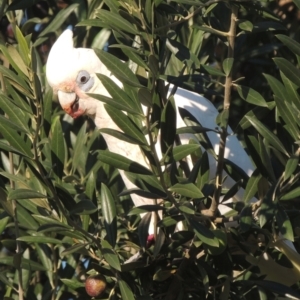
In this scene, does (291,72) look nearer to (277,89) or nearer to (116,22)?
(277,89)

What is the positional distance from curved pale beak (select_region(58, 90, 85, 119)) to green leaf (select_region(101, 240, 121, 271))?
0.84m

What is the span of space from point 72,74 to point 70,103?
0.09 metres

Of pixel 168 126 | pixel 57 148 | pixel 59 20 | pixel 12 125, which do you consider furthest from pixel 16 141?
pixel 59 20

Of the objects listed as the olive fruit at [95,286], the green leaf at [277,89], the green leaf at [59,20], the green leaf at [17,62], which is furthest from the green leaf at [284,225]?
the green leaf at [59,20]

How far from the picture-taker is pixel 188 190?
5.69ft

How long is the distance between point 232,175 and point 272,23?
35 cm

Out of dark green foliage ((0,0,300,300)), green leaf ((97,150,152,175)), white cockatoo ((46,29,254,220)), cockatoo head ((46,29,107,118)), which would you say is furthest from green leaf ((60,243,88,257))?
cockatoo head ((46,29,107,118))

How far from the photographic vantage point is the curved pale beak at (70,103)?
8.65 feet

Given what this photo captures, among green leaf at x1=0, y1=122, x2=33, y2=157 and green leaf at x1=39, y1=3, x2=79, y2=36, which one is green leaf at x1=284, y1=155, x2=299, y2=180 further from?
green leaf at x1=39, y1=3, x2=79, y2=36

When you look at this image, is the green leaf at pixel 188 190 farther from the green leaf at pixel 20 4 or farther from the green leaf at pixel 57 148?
the green leaf at pixel 20 4

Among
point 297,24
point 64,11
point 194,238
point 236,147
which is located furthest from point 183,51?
point 297,24

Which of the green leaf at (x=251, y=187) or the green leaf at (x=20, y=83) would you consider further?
the green leaf at (x=251, y=187)

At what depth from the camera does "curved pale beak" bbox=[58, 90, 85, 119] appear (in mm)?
2637

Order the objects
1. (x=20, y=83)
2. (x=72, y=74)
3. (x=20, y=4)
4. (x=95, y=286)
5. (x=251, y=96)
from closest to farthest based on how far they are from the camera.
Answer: (x=20, y=83)
(x=251, y=96)
(x=95, y=286)
(x=20, y=4)
(x=72, y=74)
